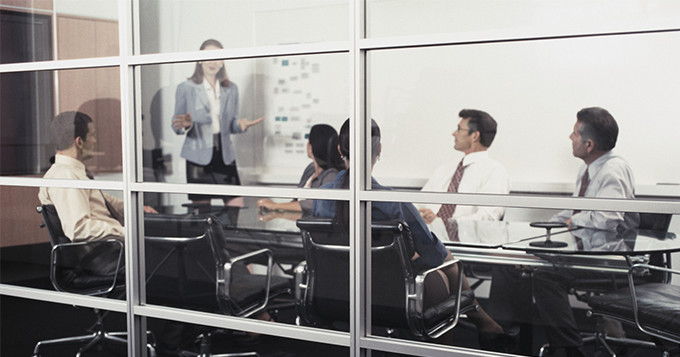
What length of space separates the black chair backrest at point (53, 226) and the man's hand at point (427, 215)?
1739 mm

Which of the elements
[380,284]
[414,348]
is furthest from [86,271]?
[414,348]

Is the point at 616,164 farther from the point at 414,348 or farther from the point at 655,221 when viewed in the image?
the point at 414,348

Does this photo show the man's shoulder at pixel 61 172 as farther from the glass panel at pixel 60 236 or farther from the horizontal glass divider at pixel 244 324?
the horizontal glass divider at pixel 244 324

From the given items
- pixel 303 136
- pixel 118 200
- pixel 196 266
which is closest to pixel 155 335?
pixel 196 266

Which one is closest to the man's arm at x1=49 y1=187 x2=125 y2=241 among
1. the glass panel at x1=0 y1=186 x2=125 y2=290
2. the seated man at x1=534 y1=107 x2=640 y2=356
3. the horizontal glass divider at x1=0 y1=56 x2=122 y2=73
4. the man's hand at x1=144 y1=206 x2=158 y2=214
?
the glass panel at x1=0 y1=186 x2=125 y2=290

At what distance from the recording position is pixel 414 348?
7.89 ft

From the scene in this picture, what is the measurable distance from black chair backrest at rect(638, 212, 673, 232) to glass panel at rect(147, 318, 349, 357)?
3.50 ft

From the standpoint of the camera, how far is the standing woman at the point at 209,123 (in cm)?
275

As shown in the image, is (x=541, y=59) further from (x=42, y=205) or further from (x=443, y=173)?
(x=42, y=205)

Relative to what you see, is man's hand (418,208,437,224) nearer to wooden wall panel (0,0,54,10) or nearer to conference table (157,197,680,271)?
conference table (157,197,680,271)

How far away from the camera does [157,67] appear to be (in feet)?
9.42

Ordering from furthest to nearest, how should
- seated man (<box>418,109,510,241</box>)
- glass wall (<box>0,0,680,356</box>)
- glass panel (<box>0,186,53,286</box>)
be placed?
glass panel (<box>0,186,53,286</box>) < seated man (<box>418,109,510,241</box>) < glass wall (<box>0,0,680,356</box>)

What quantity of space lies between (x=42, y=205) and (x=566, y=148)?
235 cm

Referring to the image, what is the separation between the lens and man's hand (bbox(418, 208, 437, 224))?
238 centimetres
